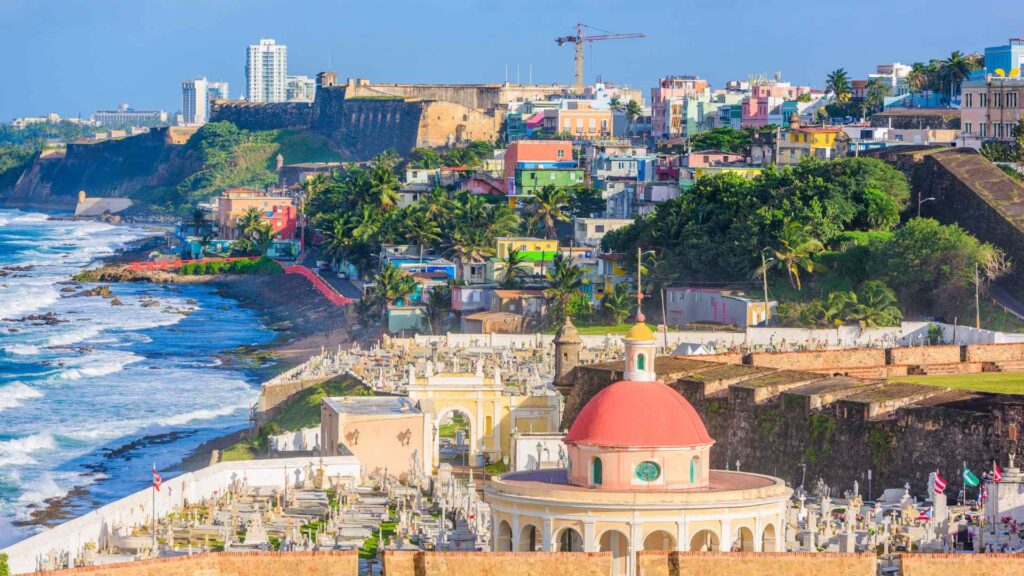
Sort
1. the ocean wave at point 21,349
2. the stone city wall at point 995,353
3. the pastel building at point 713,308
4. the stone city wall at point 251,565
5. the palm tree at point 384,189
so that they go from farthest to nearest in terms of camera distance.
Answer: the palm tree at point 384,189 → the ocean wave at point 21,349 → the pastel building at point 713,308 → the stone city wall at point 995,353 → the stone city wall at point 251,565

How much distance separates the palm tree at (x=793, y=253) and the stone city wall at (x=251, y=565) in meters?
55.1

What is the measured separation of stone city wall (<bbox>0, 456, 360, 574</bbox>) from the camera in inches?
1363

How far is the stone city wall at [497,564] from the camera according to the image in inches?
1115

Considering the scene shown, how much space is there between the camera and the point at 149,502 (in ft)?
134

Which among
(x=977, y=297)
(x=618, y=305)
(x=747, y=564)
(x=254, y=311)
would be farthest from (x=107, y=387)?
(x=747, y=564)

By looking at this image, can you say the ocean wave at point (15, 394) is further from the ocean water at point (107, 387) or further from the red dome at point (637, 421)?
the red dome at point (637, 421)

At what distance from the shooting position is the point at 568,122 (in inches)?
6417

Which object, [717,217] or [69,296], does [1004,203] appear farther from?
[69,296]

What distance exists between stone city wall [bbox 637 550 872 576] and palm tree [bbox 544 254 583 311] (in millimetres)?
57153

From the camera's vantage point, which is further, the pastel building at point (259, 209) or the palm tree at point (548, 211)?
the pastel building at point (259, 209)

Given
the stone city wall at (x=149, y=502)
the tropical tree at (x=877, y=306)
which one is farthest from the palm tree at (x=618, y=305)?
the stone city wall at (x=149, y=502)

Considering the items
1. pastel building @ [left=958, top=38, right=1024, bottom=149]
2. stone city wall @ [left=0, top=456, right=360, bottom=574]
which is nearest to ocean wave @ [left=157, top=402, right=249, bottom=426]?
stone city wall @ [left=0, top=456, right=360, bottom=574]

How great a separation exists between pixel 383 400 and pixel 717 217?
36881mm

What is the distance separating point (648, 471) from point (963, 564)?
5440 millimetres
